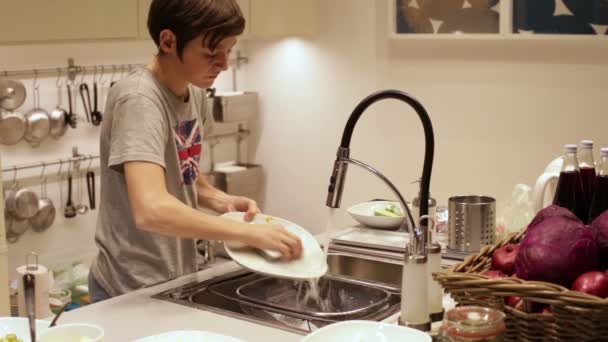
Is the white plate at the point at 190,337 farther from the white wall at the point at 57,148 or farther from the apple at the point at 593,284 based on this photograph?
the white wall at the point at 57,148

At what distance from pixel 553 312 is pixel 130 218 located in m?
1.11

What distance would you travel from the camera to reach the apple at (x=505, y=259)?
5.05 ft

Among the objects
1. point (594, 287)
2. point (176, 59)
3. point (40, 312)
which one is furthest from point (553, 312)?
point (40, 312)

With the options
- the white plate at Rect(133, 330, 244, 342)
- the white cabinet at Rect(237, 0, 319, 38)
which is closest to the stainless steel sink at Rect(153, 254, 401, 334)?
the white plate at Rect(133, 330, 244, 342)

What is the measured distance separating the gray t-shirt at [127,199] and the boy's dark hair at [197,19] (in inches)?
4.9

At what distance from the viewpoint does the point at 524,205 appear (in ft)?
8.21

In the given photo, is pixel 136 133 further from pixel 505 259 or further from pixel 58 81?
pixel 58 81

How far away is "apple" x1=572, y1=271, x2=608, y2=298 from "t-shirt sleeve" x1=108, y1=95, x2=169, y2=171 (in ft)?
3.11

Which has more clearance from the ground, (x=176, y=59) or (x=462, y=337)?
(x=176, y=59)

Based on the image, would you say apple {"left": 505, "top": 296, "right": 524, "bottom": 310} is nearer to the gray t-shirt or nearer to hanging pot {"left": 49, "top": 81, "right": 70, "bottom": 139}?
the gray t-shirt

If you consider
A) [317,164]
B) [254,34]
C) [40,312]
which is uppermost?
[254,34]

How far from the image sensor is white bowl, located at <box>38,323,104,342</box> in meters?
1.43

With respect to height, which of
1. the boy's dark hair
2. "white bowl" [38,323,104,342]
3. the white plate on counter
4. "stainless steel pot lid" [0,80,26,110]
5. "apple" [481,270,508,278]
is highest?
the boy's dark hair

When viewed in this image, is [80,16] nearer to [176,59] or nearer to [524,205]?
[176,59]
